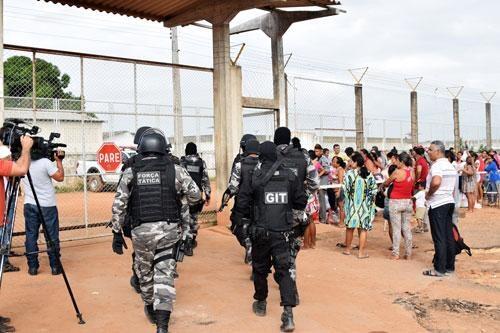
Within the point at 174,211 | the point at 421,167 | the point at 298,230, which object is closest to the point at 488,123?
the point at 421,167

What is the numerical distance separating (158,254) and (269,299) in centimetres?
171

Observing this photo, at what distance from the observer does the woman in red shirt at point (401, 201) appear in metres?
8.30

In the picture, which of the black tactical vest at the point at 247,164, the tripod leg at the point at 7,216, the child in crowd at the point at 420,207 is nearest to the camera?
the tripod leg at the point at 7,216

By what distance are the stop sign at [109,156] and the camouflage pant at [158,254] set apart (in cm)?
504

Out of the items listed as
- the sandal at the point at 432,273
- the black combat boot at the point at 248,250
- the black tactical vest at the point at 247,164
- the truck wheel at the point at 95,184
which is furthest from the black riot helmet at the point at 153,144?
the truck wheel at the point at 95,184

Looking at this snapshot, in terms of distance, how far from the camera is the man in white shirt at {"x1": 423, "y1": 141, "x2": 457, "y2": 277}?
23.5ft

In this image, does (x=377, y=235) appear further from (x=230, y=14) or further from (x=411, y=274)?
(x=230, y=14)

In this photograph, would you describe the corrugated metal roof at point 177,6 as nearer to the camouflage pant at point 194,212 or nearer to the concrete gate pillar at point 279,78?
the concrete gate pillar at point 279,78

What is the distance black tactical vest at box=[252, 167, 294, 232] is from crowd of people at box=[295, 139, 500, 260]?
10.4 feet

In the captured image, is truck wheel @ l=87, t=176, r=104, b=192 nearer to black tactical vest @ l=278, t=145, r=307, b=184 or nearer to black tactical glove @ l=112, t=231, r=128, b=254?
black tactical vest @ l=278, t=145, r=307, b=184

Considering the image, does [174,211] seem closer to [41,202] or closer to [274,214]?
[274,214]

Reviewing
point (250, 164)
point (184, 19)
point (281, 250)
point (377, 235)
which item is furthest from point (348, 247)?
point (184, 19)

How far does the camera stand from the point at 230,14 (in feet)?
33.0

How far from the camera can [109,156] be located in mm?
9461
